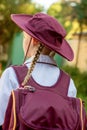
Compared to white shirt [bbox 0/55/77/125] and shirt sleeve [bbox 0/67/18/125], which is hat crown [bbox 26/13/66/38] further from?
shirt sleeve [bbox 0/67/18/125]

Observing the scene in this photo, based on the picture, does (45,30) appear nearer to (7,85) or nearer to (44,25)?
(44,25)

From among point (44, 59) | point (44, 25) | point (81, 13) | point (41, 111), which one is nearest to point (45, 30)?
point (44, 25)

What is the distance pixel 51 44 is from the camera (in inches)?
117

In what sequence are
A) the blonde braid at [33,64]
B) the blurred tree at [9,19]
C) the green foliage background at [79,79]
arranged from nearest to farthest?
1. the blonde braid at [33,64]
2. the green foliage background at [79,79]
3. the blurred tree at [9,19]

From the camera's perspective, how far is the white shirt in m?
2.91

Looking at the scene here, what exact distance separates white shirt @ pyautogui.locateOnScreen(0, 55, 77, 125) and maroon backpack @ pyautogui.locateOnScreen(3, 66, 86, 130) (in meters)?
0.05

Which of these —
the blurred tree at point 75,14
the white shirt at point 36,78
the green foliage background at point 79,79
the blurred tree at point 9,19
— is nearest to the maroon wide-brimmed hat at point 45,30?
the white shirt at point 36,78

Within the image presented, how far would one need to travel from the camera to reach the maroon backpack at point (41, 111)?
2.74m

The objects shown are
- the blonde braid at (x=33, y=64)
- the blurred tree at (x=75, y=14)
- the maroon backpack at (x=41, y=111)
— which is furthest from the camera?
the blurred tree at (x=75, y=14)

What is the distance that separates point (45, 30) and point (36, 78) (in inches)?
11.6

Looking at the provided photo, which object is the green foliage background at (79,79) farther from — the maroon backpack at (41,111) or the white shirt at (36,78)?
A: the maroon backpack at (41,111)

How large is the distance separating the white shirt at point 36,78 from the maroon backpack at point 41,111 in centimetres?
5

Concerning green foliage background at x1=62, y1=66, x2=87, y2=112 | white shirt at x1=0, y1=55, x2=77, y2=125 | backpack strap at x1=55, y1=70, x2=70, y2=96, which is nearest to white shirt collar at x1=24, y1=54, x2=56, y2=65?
white shirt at x1=0, y1=55, x2=77, y2=125

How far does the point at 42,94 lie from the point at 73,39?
16.2m
